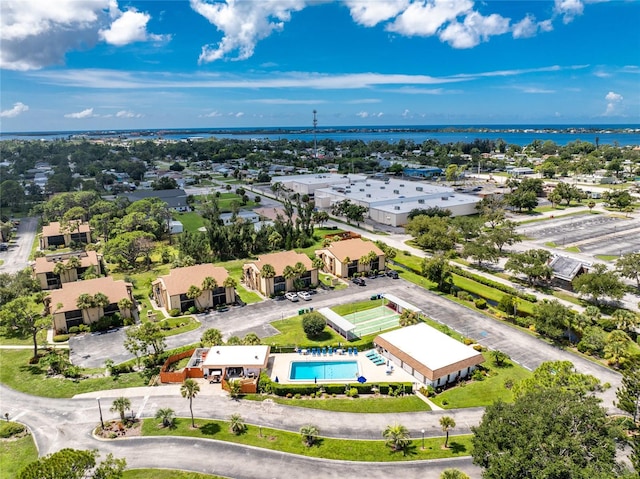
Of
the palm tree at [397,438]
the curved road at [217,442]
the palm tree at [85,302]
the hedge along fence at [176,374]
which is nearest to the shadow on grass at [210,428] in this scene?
the curved road at [217,442]

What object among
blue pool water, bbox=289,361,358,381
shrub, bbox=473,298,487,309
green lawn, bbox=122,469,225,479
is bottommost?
blue pool water, bbox=289,361,358,381

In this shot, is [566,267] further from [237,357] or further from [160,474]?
[160,474]

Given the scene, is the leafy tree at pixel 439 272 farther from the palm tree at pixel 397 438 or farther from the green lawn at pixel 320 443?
the palm tree at pixel 397 438

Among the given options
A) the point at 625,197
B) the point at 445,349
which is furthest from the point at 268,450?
the point at 625,197

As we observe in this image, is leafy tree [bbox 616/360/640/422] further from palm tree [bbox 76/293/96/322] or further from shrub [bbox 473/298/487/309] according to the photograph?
palm tree [bbox 76/293/96/322]

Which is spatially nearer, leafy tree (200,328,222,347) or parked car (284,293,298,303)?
leafy tree (200,328,222,347)

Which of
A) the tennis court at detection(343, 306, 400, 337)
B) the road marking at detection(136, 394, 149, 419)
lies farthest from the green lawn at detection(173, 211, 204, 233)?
the road marking at detection(136, 394, 149, 419)
